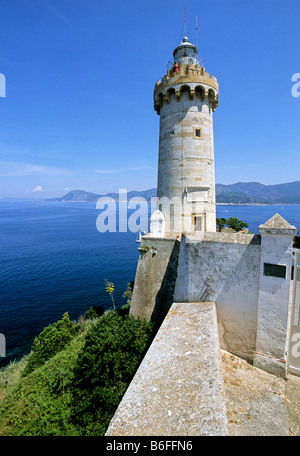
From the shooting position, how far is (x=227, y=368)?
706 centimetres

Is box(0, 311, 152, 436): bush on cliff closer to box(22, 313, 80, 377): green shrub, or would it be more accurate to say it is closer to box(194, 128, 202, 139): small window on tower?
box(22, 313, 80, 377): green shrub

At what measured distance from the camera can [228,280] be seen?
26.1ft

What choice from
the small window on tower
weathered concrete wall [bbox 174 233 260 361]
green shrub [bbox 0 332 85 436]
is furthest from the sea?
weathered concrete wall [bbox 174 233 260 361]

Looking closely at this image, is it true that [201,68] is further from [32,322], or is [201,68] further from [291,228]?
[32,322]

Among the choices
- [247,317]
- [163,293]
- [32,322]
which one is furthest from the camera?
[32,322]

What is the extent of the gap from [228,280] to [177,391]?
4318mm

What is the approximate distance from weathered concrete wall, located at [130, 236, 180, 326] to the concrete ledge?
16.6 feet

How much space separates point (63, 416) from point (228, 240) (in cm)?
897

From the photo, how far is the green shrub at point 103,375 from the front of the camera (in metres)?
7.61

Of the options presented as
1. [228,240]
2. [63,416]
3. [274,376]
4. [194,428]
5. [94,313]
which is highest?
[228,240]

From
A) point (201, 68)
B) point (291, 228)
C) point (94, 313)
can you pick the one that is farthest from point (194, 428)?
point (94, 313)

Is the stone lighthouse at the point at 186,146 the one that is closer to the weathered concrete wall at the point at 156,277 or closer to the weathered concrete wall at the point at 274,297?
the weathered concrete wall at the point at 156,277

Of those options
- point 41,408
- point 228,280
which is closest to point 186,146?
point 228,280

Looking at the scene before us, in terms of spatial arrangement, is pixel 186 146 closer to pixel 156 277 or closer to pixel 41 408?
pixel 156 277
